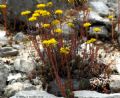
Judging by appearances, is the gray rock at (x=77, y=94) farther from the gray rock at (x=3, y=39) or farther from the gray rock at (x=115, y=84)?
the gray rock at (x=3, y=39)

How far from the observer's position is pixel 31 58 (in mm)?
5734

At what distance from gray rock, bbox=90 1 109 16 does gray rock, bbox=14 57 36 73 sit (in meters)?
2.08

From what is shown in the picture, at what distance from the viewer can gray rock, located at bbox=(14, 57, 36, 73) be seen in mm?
5348

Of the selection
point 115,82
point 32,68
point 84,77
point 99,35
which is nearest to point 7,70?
point 32,68

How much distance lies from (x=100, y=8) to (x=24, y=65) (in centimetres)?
231

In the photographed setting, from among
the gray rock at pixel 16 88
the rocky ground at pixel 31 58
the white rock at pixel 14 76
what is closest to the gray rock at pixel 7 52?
the rocky ground at pixel 31 58

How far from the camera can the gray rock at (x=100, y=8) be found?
23.0 feet

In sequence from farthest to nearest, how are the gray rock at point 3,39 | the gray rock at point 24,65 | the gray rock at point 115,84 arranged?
1. the gray rock at point 3,39
2. the gray rock at point 24,65
3. the gray rock at point 115,84

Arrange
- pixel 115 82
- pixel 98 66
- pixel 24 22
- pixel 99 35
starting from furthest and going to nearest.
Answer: pixel 24 22
pixel 99 35
pixel 98 66
pixel 115 82

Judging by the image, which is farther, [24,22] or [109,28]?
[24,22]

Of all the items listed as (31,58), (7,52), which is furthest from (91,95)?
(7,52)

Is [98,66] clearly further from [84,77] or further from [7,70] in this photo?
[7,70]

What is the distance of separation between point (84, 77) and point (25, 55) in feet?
4.32

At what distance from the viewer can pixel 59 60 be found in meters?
5.04
